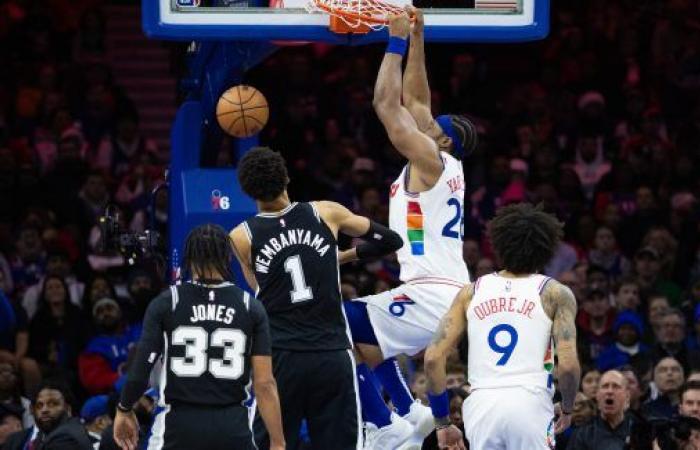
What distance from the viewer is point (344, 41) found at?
39.6 ft

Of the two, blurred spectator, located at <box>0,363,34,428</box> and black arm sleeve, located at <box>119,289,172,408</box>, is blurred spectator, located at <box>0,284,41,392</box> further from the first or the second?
black arm sleeve, located at <box>119,289,172,408</box>

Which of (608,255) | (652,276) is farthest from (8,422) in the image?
(608,255)

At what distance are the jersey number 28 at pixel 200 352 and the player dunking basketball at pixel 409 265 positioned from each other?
1896mm

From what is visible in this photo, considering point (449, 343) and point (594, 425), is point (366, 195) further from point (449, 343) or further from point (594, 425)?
point (449, 343)

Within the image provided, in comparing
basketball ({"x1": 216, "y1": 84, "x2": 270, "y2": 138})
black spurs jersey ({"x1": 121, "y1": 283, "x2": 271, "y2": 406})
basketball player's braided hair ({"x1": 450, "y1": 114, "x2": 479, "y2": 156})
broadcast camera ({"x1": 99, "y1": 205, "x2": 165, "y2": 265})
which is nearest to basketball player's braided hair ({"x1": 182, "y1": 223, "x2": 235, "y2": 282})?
black spurs jersey ({"x1": 121, "y1": 283, "x2": 271, "y2": 406})

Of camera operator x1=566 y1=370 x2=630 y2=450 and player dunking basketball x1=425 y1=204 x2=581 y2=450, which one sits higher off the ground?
player dunking basketball x1=425 y1=204 x2=581 y2=450

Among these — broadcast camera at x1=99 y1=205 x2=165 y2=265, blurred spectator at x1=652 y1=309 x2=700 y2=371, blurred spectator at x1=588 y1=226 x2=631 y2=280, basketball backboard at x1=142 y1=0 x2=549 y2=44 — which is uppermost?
basketball backboard at x1=142 y1=0 x2=549 y2=44

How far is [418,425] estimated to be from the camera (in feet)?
37.0

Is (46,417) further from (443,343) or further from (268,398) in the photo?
(443,343)

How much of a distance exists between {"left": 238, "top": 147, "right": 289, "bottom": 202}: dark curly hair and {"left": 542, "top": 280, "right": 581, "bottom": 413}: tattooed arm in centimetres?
177

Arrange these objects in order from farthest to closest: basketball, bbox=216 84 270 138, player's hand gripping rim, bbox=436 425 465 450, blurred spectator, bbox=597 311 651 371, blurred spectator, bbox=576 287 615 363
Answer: blurred spectator, bbox=576 287 615 363 < blurred spectator, bbox=597 311 651 371 < basketball, bbox=216 84 270 138 < player's hand gripping rim, bbox=436 425 465 450

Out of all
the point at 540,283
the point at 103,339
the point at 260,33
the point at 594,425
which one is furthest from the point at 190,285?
the point at 103,339

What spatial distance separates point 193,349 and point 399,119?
2.38 metres

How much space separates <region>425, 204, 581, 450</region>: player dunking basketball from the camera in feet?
31.0
